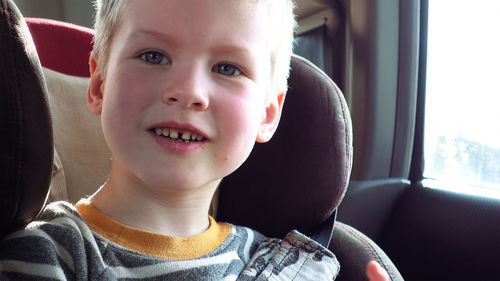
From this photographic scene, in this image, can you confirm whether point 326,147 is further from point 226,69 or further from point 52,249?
point 52,249

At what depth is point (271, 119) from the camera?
1.10 m

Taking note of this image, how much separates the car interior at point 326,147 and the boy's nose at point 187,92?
7.8 inches

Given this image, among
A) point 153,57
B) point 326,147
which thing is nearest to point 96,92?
point 153,57

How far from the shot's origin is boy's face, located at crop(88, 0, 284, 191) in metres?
0.83

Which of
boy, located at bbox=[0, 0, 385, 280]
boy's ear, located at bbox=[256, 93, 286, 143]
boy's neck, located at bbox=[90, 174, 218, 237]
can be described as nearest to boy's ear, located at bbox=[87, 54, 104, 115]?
boy, located at bbox=[0, 0, 385, 280]

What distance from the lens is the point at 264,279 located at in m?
0.99

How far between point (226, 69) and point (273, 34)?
0.15 meters

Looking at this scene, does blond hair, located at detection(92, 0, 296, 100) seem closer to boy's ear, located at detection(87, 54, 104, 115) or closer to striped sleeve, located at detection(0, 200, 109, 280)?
boy's ear, located at detection(87, 54, 104, 115)

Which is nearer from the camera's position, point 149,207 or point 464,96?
point 149,207

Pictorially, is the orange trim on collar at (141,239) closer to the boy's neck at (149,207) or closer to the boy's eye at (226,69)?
the boy's neck at (149,207)

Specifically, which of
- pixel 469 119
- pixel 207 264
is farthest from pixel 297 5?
pixel 207 264

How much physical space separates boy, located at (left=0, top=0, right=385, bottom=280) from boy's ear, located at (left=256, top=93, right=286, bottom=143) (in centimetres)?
9

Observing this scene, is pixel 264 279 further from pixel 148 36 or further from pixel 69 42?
pixel 69 42

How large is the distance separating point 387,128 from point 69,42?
1187 millimetres
